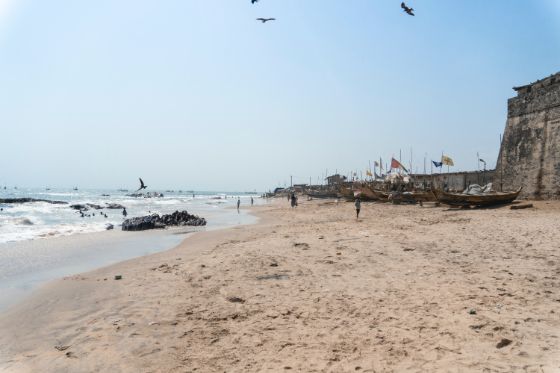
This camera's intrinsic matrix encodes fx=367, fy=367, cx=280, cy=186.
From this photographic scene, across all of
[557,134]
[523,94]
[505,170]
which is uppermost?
[523,94]

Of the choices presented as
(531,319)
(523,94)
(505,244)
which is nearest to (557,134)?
(523,94)

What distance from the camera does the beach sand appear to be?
15.4 ft

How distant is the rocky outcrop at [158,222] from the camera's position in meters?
24.2

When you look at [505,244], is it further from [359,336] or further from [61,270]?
[61,270]

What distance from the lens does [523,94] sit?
25766mm

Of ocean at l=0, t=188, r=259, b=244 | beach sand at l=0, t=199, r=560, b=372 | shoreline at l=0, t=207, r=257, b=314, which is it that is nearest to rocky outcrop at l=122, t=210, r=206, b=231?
ocean at l=0, t=188, r=259, b=244

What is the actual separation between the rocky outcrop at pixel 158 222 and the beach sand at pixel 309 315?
14.0 meters

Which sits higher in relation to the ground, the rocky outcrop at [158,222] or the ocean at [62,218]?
the rocky outcrop at [158,222]

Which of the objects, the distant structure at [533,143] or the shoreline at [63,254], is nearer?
the shoreline at [63,254]

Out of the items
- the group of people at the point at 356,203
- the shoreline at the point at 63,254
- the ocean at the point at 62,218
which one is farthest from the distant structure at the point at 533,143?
the shoreline at the point at 63,254

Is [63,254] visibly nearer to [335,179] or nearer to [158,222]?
[158,222]

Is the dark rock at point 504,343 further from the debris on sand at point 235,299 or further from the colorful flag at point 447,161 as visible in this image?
the colorful flag at point 447,161

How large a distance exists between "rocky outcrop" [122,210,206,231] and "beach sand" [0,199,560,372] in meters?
14.0

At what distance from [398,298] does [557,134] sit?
858 inches
